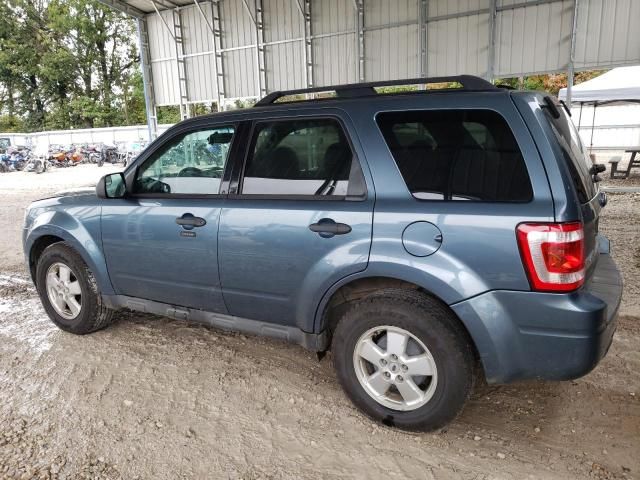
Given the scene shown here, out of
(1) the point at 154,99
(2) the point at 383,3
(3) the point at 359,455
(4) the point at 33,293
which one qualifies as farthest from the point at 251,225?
(1) the point at 154,99

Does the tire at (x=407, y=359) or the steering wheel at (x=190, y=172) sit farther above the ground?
the steering wheel at (x=190, y=172)

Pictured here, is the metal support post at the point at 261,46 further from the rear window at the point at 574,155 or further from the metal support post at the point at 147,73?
the rear window at the point at 574,155

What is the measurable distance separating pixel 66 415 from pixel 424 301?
2.23 meters

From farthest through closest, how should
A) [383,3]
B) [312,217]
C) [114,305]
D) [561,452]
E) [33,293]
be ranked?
1. [383,3]
2. [33,293]
3. [114,305]
4. [312,217]
5. [561,452]

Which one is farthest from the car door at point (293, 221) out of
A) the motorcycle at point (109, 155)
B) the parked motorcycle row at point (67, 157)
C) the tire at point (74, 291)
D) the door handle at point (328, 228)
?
the motorcycle at point (109, 155)

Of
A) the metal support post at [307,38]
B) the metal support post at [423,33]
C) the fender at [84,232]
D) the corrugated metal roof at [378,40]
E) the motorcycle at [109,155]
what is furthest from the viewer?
the motorcycle at [109,155]

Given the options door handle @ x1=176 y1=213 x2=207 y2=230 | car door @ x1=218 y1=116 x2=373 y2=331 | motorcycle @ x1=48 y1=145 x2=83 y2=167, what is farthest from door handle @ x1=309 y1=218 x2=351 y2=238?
motorcycle @ x1=48 y1=145 x2=83 y2=167

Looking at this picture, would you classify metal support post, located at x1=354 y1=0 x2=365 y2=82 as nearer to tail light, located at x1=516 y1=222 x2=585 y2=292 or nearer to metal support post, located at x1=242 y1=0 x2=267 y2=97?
metal support post, located at x1=242 y1=0 x2=267 y2=97

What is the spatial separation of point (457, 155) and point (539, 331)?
0.94m

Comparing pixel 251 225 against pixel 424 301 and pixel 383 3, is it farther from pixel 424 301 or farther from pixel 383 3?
pixel 383 3

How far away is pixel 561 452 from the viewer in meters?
2.59

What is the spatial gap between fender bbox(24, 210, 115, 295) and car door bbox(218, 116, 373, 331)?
1204 millimetres

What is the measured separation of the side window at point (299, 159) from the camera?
9.39ft

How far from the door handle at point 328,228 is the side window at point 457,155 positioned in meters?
0.41
